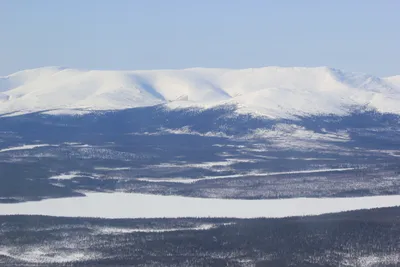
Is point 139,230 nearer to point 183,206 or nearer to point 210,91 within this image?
point 183,206

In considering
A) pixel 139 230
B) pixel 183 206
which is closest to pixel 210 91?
pixel 183 206

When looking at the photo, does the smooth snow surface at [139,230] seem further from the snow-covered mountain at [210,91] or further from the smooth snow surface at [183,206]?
the snow-covered mountain at [210,91]

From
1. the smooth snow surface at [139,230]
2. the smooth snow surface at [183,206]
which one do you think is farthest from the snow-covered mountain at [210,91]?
the smooth snow surface at [139,230]

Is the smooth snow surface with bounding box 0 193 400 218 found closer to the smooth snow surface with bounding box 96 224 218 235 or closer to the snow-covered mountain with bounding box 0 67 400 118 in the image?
the smooth snow surface with bounding box 96 224 218 235

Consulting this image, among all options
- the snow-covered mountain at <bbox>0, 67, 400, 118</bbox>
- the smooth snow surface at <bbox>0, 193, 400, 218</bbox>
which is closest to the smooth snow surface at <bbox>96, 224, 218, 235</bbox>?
the smooth snow surface at <bbox>0, 193, 400, 218</bbox>

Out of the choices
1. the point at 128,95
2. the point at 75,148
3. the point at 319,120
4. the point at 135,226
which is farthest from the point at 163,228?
the point at 128,95

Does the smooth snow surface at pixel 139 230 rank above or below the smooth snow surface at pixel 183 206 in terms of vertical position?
below

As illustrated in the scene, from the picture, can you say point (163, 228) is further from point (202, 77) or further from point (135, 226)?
point (202, 77)
